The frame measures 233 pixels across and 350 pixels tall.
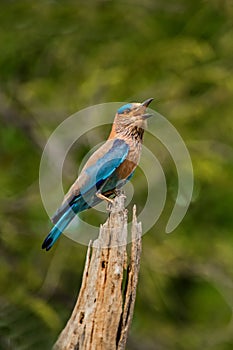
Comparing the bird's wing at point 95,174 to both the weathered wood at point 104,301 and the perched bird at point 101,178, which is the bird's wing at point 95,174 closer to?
the perched bird at point 101,178

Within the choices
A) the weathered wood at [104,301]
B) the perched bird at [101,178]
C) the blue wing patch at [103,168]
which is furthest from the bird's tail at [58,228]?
the weathered wood at [104,301]

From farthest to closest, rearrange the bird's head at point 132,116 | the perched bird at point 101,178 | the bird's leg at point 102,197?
the bird's head at point 132,116, the perched bird at point 101,178, the bird's leg at point 102,197

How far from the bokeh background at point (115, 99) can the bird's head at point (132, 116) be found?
2776 millimetres

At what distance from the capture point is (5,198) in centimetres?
849

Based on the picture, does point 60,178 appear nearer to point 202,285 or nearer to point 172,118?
point 172,118

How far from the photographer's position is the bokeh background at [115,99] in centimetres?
855

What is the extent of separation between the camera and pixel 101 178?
5156mm

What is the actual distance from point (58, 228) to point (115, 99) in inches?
140

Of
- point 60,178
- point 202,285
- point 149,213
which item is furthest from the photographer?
point 202,285

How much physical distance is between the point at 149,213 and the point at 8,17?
3332mm

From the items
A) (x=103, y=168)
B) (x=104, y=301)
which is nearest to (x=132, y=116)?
(x=103, y=168)

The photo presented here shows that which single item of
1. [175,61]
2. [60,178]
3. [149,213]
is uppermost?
[175,61]

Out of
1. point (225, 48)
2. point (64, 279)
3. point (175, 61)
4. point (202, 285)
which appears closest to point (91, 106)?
point (175, 61)

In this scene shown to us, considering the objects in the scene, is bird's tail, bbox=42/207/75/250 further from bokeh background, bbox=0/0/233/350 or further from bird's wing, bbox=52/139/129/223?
→ bokeh background, bbox=0/0/233/350
